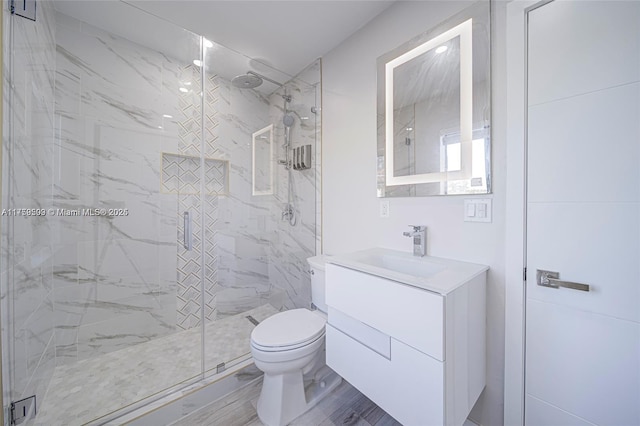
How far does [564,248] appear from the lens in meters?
0.95

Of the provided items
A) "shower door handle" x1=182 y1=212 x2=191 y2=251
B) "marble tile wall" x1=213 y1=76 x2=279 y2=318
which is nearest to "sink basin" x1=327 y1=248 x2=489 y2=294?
"marble tile wall" x1=213 y1=76 x2=279 y2=318

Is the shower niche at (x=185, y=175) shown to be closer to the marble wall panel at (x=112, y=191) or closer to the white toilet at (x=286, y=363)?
the marble wall panel at (x=112, y=191)

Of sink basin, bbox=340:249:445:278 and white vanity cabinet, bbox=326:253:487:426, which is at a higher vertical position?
sink basin, bbox=340:249:445:278

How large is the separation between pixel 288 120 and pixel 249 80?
469mm

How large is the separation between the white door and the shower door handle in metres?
2.18

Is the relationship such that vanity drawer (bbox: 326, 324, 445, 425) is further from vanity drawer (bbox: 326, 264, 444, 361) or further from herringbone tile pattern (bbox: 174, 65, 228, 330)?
herringbone tile pattern (bbox: 174, 65, 228, 330)

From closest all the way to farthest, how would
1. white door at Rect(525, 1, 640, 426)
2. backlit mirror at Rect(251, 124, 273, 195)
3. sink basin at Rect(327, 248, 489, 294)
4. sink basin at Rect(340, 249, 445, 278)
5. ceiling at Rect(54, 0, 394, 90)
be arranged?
white door at Rect(525, 1, 640, 426)
sink basin at Rect(327, 248, 489, 294)
sink basin at Rect(340, 249, 445, 278)
ceiling at Rect(54, 0, 394, 90)
backlit mirror at Rect(251, 124, 273, 195)

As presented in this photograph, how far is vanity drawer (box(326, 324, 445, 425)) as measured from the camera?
88cm

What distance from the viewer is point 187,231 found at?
1962mm

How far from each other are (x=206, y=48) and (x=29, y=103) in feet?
3.69

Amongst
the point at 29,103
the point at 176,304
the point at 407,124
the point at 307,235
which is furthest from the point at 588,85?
the point at 176,304

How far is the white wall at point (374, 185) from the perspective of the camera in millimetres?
1126

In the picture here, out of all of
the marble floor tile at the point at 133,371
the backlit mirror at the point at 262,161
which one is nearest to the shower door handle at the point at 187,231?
the backlit mirror at the point at 262,161

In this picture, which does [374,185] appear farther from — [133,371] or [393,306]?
[133,371]
